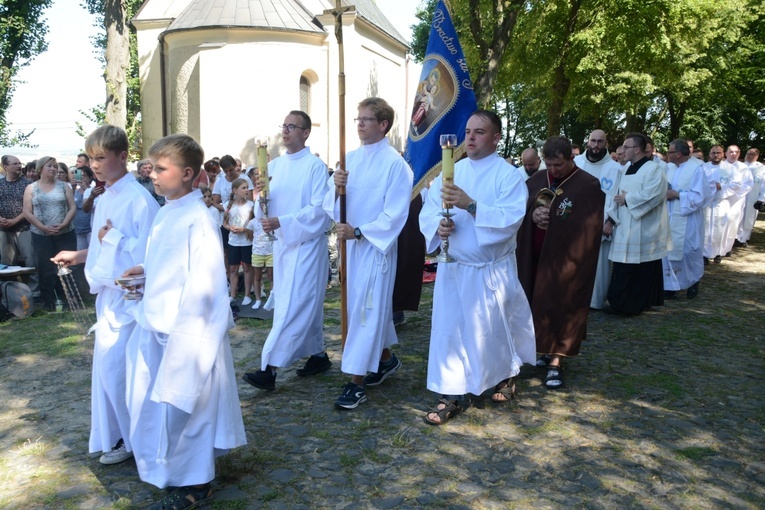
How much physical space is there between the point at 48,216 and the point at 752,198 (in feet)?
49.6

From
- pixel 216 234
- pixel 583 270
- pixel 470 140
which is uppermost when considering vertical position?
pixel 470 140

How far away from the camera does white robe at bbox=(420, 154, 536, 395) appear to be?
15.6 ft

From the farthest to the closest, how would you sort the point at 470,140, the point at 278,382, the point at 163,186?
the point at 278,382
the point at 470,140
the point at 163,186

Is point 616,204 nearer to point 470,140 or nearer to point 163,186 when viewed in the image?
point 470,140

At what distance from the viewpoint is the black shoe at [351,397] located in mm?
Result: 5000

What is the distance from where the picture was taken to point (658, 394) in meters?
5.40

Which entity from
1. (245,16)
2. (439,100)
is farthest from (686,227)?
(245,16)

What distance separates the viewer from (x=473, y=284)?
4.79m

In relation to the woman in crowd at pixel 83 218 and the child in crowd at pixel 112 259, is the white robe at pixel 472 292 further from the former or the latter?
the woman in crowd at pixel 83 218

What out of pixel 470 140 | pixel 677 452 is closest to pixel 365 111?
pixel 470 140

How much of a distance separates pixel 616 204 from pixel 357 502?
19.6 feet

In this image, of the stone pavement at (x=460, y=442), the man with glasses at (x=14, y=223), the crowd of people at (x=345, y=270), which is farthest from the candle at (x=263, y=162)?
the man with glasses at (x=14, y=223)

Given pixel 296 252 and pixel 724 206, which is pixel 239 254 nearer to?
pixel 296 252

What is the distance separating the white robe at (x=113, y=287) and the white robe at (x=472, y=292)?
6.60ft
